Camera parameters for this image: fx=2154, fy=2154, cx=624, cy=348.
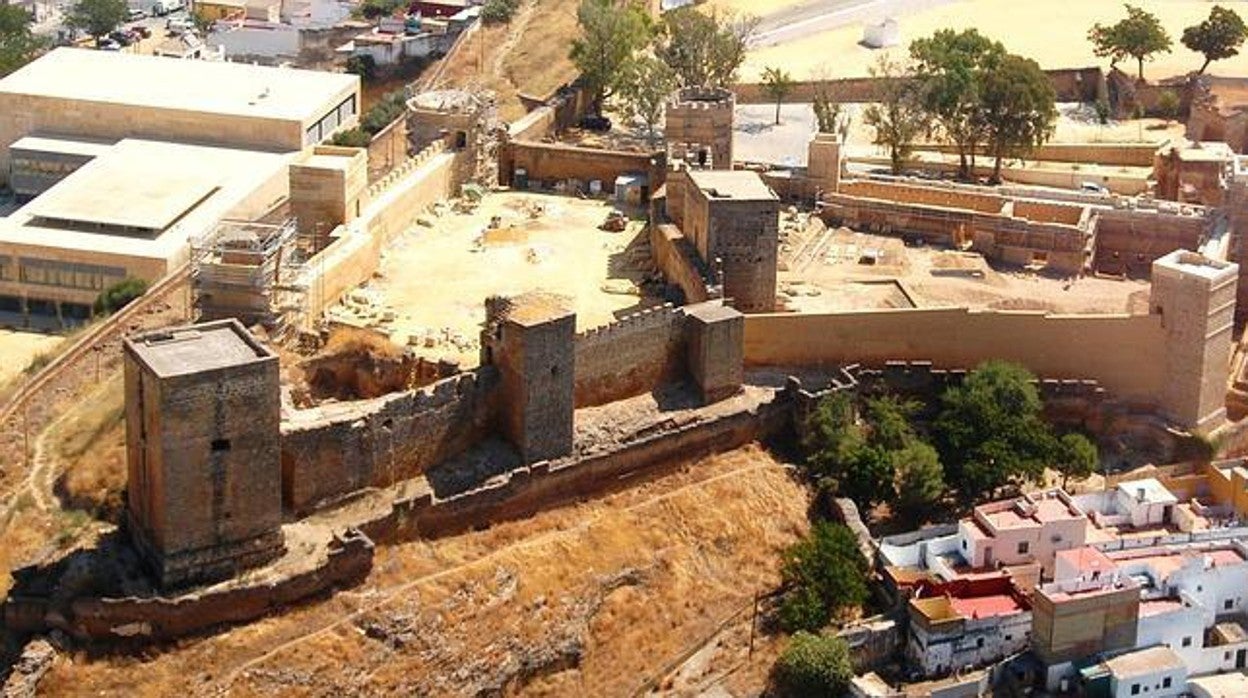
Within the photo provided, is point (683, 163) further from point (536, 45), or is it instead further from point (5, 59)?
point (5, 59)

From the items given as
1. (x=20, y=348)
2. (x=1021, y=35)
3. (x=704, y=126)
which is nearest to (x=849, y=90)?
(x=1021, y=35)

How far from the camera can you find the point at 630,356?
121ft

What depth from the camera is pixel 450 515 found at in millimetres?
33344

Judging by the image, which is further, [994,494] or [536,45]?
[536,45]

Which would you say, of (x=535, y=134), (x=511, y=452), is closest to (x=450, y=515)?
(x=511, y=452)

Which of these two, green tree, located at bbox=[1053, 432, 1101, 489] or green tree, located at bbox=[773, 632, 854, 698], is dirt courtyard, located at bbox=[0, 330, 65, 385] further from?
green tree, located at bbox=[1053, 432, 1101, 489]

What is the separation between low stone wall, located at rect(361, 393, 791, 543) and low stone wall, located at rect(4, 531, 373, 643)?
2277 millimetres

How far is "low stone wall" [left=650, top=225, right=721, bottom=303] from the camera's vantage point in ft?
127

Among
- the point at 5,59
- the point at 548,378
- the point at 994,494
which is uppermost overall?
the point at 5,59

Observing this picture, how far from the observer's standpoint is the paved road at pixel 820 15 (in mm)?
69938

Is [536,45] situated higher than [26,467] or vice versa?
[536,45]

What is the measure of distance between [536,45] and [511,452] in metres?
29.8

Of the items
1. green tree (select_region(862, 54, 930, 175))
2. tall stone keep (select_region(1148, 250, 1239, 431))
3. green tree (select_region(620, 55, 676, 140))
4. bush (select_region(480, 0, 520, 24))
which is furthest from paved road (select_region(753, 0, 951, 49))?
tall stone keep (select_region(1148, 250, 1239, 431))

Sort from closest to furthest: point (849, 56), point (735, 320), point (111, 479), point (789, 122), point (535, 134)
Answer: point (111, 479), point (735, 320), point (535, 134), point (789, 122), point (849, 56)
